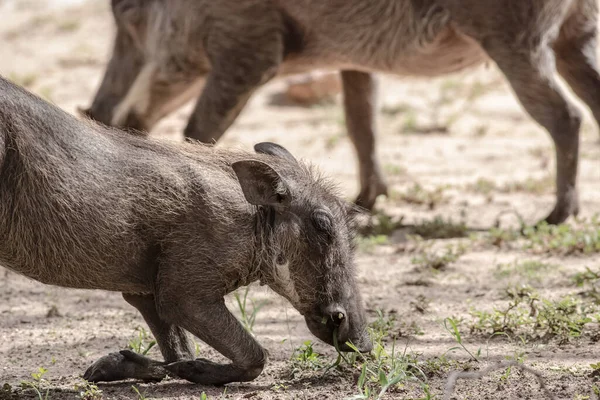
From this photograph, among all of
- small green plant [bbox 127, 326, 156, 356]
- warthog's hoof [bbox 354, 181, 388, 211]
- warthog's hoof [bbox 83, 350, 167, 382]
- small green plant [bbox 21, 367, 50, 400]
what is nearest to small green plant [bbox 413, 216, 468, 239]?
warthog's hoof [bbox 354, 181, 388, 211]

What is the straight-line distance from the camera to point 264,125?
1002cm

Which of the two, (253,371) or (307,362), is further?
(307,362)

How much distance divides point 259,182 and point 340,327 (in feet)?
1.93

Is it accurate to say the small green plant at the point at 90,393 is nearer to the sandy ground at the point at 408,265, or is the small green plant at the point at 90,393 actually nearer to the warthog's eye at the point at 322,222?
the sandy ground at the point at 408,265

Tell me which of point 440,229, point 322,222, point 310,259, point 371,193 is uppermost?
point 371,193

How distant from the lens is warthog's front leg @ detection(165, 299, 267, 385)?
3.61m

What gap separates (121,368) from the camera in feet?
12.3

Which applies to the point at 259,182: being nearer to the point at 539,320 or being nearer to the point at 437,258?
the point at 539,320

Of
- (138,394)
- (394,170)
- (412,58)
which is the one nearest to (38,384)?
(138,394)

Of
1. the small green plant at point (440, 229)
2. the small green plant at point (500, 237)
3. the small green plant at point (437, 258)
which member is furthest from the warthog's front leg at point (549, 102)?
the small green plant at point (437, 258)

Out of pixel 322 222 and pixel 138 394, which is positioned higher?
pixel 322 222

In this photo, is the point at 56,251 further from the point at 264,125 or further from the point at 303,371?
the point at 264,125

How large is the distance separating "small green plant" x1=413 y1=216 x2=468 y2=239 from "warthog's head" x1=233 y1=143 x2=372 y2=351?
8.17 feet

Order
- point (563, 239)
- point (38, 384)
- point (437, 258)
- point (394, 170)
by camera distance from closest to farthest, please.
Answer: point (38, 384) < point (437, 258) < point (563, 239) < point (394, 170)
